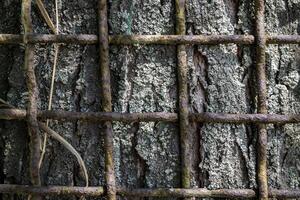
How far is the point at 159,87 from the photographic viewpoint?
89 cm

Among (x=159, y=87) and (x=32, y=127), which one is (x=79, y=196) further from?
(x=159, y=87)

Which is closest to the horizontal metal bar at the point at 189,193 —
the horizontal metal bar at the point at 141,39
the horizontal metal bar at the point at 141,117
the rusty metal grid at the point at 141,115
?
the rusty metal grid at the point at 141,115

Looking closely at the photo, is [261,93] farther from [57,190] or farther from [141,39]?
[57,190]

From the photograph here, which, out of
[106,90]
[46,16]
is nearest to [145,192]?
[106,90]

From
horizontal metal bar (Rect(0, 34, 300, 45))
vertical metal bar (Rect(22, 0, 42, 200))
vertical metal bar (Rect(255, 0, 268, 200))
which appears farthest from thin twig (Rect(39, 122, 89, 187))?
vertical metal bar (Rect(255, 0, 268, 200))

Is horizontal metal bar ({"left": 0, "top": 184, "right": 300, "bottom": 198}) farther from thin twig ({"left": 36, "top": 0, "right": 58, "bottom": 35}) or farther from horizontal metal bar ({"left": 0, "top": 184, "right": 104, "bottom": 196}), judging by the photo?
thin twig ({"left": 36, "top": 0, "right": 58, "bottom": 35})

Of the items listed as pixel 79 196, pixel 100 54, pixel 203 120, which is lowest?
pixel 79 196

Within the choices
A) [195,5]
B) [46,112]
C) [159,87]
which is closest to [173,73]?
[159,87]

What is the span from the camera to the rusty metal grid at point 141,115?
0.87 meters

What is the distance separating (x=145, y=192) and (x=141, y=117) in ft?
0.47

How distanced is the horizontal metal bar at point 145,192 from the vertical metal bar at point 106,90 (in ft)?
0.09

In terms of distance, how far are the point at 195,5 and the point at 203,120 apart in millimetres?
225

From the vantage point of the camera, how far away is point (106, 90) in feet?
2.87

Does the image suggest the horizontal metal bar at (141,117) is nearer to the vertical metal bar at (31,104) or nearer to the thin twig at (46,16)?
the vertical metal bar at (31,104)
